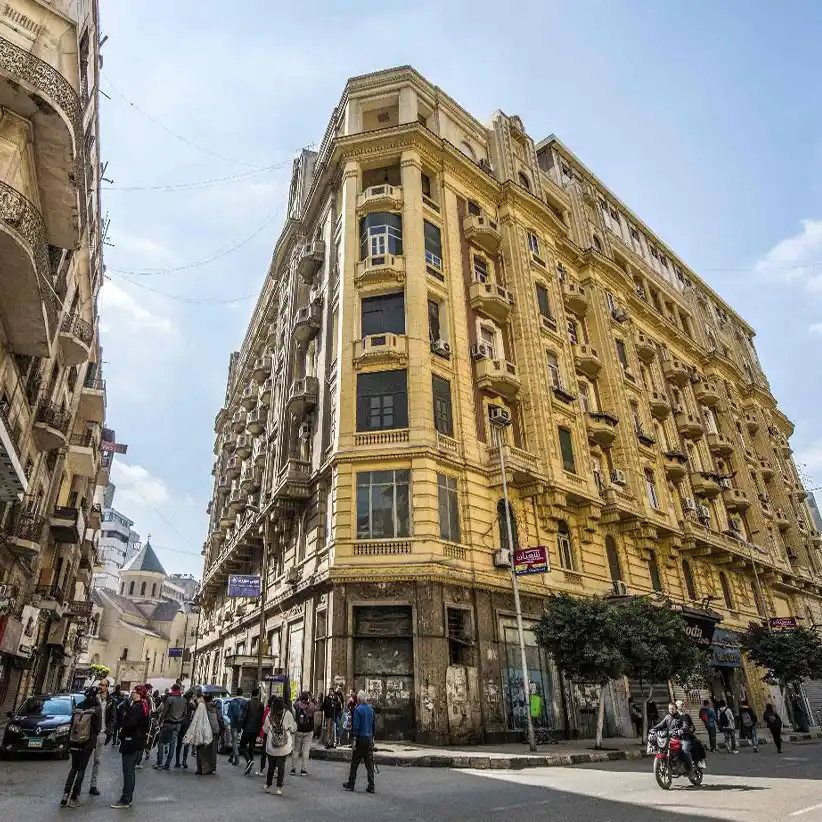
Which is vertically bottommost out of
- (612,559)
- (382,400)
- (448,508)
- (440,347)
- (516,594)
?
(516,594)

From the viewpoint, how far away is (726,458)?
137ft

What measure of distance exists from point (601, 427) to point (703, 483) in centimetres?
1109

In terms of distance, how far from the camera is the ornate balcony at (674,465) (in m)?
32.6

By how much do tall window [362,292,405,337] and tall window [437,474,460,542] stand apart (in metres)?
6.57

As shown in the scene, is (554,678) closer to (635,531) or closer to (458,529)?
(458,529)

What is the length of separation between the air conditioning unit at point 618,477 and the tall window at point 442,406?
34.8 ft

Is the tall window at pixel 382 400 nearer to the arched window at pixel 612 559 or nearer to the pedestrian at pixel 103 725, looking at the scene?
the pedestrian at pixel 103 725

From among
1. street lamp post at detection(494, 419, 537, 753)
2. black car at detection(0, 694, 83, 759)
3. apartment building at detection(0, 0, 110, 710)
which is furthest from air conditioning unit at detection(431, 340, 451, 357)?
black car at detection(0, 694, 83, 759)

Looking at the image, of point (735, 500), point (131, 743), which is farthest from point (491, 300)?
point (735, 500)

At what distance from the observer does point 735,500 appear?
38.3 m

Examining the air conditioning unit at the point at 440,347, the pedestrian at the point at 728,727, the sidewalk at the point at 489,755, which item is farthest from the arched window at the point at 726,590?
the air conditioning unit at the point at 440,347

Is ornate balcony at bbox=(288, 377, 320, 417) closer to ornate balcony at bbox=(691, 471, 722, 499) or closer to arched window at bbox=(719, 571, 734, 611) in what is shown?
ornate balcony at bbox=(691, 471, 722, 499)

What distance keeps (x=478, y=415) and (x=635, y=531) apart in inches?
414

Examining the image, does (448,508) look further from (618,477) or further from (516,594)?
(618,477)
